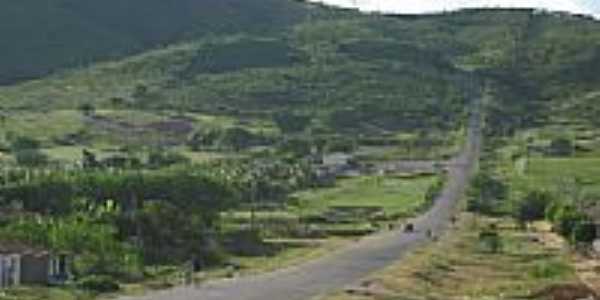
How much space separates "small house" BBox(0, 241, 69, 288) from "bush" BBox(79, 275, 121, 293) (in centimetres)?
227

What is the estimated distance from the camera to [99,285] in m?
67.8

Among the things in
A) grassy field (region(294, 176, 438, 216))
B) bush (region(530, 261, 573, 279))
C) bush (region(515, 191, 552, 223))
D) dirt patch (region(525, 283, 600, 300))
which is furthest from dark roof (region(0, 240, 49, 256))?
bush (region(515, 191, 552, 223))

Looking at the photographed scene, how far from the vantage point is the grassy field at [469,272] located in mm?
70562

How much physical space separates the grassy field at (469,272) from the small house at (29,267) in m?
15.7

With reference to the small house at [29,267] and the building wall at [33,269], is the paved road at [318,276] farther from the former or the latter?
the building wall at [33,269]

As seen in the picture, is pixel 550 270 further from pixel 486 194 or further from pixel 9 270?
pixel 486 194

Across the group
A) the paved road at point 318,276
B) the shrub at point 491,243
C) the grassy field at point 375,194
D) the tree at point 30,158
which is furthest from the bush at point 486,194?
the tree at point 30,158

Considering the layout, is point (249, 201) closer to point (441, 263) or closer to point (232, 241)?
point (232, 241)

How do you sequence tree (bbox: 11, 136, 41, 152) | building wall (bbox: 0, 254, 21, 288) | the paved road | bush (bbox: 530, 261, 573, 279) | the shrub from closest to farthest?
the paved road, building wall (bbox: 0, 254, 21, 288), bush (bbox: 530, 261, 573, 279), the shrub, tree (bbox: 11, 136, 41, 152)

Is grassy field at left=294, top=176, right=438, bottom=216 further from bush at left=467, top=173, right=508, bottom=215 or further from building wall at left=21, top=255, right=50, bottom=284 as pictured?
building wall at left=21, top=255, right=50, bottom=284

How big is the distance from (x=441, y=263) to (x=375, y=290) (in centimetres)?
2336

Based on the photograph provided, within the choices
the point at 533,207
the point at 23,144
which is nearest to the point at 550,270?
the point at 533,207

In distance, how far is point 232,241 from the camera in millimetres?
105938

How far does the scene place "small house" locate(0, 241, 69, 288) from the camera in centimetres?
6956
